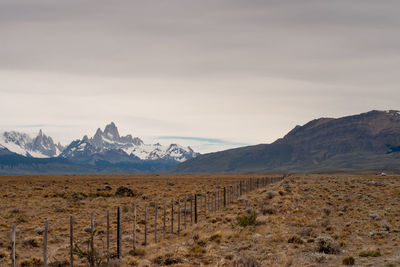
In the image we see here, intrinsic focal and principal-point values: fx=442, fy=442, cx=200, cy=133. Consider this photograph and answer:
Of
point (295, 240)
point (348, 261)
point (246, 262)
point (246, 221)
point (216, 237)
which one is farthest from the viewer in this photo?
point (246, 221)

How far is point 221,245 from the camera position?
19.3m

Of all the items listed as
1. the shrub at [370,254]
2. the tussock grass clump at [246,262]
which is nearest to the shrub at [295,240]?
the shrub at [370,254]

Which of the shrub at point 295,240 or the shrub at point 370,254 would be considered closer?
the shrub at point 370,254

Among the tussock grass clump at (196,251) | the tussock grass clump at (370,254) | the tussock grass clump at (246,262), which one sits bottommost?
the tussock grass clump at (370,254)

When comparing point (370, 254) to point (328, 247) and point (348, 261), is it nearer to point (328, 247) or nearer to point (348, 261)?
point (328, 247)

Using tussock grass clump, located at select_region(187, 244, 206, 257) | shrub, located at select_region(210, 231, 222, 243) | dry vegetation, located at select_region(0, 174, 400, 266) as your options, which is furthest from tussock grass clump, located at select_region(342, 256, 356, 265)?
shrub, located at select_region(210, 231, 222, 243)

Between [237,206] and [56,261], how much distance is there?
829 inches

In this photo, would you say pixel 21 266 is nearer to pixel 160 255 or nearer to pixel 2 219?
pixel 160 255

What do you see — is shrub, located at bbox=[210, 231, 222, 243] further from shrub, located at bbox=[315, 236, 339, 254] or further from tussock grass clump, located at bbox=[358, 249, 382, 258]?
tussock grass clump, located at bbox=[358, 249, 382, 258]

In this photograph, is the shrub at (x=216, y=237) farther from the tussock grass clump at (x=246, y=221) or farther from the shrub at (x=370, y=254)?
the shrub at (x=370, y=254)

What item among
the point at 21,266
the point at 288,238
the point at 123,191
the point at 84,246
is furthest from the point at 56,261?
the point at 123,191

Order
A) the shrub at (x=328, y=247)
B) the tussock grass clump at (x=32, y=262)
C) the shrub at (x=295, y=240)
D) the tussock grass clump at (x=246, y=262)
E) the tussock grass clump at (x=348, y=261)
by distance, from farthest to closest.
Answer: the shrub at (x=295, y=240), the shrub at (x=328, y=247), the tussock grass clump at (x=32, y=262), the tussock grass clump at (x=348, y=261), the tussock grass clump at (x=246, y=262)

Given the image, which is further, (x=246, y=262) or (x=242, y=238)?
(x=242, y=238)

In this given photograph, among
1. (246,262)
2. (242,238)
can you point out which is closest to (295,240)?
(242,238)
